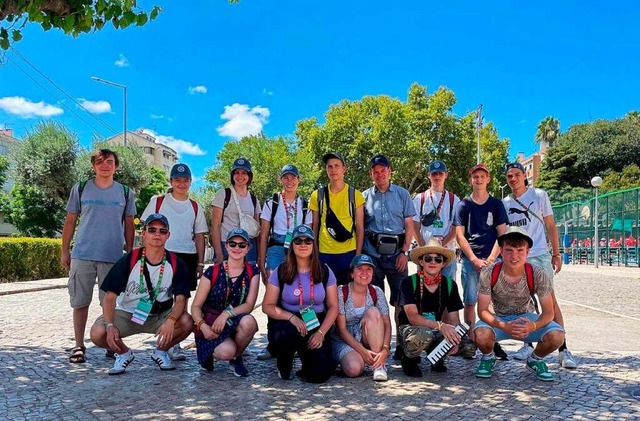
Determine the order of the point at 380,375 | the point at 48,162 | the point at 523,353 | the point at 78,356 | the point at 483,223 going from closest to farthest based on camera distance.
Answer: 1. the point at 380,375
2. the point at 78,356
3. the point at 523,353
4. the point at 483,223
5. the point at 48,162

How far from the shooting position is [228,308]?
5008 millimetres

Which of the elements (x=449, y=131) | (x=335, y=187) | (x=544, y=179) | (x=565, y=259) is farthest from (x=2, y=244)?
(x=544, y=179)

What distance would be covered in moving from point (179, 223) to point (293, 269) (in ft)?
4.88

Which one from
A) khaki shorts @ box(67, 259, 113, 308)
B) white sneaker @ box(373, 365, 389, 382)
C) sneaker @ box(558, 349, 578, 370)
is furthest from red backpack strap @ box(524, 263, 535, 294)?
khaki shorts @ box(67, 259, 113, 308)

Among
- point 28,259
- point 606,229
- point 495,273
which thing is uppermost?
point 606,229

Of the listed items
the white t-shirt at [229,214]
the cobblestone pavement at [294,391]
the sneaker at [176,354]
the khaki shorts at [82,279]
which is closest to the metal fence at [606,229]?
the cobblestone pavement at [294,391]

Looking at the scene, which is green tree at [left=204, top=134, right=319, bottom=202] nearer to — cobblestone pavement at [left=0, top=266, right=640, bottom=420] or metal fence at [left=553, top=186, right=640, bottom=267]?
metal fence at [left=553, top=186, right=640, bottom=267]

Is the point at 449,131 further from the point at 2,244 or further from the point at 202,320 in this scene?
the point at 202,320

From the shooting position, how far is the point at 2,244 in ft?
51.7

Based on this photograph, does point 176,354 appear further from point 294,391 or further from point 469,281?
point 469,281

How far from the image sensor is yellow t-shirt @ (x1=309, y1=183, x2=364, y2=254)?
5.67 meters

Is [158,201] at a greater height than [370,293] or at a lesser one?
greater

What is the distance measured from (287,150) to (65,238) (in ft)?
121

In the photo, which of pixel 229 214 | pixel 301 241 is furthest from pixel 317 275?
pixel 229 214
